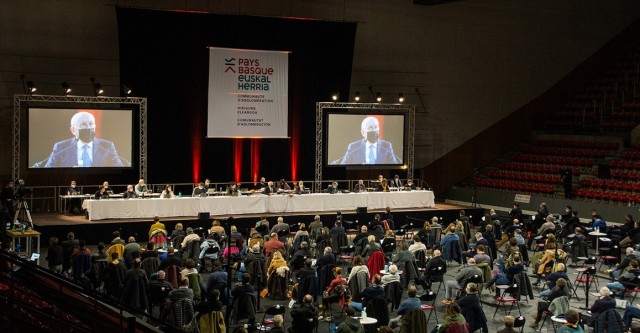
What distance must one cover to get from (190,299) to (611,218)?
16382 millimetres

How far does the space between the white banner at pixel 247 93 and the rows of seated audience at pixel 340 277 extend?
6.43 meters

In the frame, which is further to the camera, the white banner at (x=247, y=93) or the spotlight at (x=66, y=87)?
the white banner at (x=247, y=93)

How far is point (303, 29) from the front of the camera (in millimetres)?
26109

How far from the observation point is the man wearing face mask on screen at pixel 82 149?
73.2ft

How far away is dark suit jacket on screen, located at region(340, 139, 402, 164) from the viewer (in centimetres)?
2658

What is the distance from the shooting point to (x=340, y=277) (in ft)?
44.0

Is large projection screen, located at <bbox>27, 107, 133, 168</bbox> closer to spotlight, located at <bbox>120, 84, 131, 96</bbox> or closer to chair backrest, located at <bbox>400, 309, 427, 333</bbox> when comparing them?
spotlight, located at <bbox>120, 84, 131, 96</bbox>

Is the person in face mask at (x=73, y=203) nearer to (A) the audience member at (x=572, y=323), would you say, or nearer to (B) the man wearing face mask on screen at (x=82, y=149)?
(B) the man wearing face mask on screen at (x=82, y=149)

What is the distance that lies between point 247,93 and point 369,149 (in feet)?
15.5

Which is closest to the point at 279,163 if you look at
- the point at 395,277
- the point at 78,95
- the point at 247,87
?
the point at 247,87

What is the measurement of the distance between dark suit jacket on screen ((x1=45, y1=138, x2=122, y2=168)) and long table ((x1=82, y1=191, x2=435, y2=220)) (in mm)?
A: 1625

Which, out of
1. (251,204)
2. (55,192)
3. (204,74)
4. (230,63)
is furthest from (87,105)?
(251,204)

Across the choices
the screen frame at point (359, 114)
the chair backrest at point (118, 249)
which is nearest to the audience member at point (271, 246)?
the chair backrest at point (118, 249)

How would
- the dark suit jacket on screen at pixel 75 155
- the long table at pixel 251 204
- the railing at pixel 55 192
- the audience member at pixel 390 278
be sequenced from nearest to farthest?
the audience member at pixel 390 278, the long table at pixel 251 204, the dark suit jacket on screen at pixel 75 155, the railing at pixel 55 192
